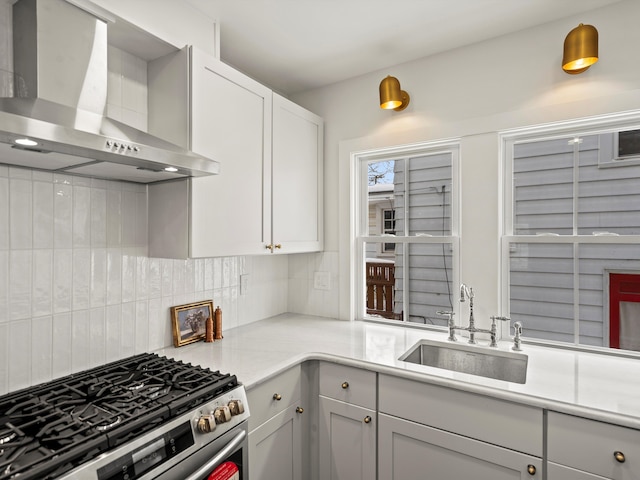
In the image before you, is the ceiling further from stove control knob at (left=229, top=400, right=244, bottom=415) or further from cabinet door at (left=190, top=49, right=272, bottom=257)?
stove control knob at (left=229, top=400, right=244, bottom=415)

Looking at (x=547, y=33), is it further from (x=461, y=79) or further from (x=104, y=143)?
(x=104, y=143)

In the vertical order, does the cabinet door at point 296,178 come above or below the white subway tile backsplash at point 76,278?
above

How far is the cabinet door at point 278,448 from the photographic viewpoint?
5.03 feet

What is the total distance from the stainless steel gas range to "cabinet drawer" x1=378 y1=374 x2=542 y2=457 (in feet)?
2.16

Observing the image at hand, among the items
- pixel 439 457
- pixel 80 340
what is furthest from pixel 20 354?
pixel 439 457

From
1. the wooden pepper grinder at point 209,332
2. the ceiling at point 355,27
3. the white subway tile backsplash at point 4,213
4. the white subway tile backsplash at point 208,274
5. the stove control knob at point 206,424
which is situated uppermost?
the ceiling at point 355,27

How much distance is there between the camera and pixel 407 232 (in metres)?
2.35

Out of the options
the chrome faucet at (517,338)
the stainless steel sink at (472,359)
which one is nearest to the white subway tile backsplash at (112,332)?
the stainless steel sink at (472,359)

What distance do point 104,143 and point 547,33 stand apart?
82.2 inches

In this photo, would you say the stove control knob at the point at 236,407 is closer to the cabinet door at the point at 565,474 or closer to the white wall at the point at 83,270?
the white wall at the point at 83,270

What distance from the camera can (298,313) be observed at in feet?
8.80

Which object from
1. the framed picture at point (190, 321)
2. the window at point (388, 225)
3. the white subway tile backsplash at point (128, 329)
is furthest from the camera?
the window at point (388, 225)

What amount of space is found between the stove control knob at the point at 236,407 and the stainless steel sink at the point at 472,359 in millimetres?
801

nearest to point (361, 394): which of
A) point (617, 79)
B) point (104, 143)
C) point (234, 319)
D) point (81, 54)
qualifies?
point (234, 319)
